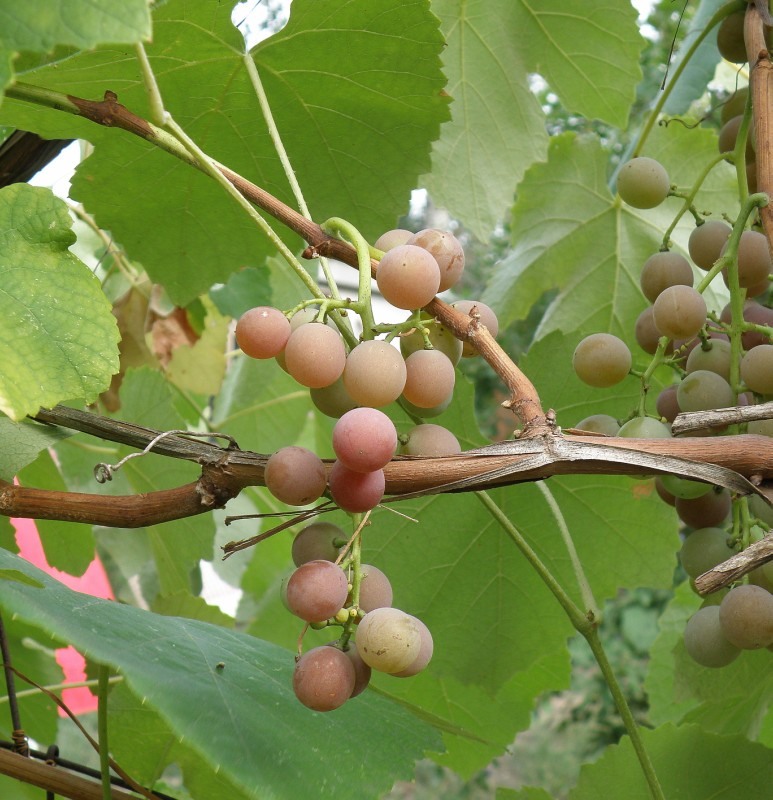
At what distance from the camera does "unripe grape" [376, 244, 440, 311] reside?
0.55 metres

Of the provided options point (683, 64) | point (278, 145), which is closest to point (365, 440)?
point (278, 145)

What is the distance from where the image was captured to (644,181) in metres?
0.93

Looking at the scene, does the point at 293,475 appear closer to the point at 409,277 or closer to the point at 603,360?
the point at 409,277

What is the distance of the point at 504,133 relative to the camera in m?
1.28

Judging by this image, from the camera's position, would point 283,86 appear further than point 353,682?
Yes

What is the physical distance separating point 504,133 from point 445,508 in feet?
1.79

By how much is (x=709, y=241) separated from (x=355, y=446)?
0.51 m

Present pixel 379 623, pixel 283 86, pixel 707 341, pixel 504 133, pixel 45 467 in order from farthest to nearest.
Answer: pixel 504 133, pixel 45 467, pixel 283 86, pixel 707 341, pixel 379 623

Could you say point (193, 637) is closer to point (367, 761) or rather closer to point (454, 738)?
point (367, 761)

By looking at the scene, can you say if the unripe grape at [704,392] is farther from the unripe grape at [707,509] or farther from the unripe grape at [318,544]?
the unripe grape at [318,544]

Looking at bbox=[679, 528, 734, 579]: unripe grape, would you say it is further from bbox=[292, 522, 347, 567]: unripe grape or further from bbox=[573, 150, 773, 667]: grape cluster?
bbox=[292, 522, 347, 567]: unripe grape

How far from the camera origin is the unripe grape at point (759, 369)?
2.29 feet

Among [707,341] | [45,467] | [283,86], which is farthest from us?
[45,467]

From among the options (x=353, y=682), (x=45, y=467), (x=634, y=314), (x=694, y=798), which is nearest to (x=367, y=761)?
(x=353, y=682)
